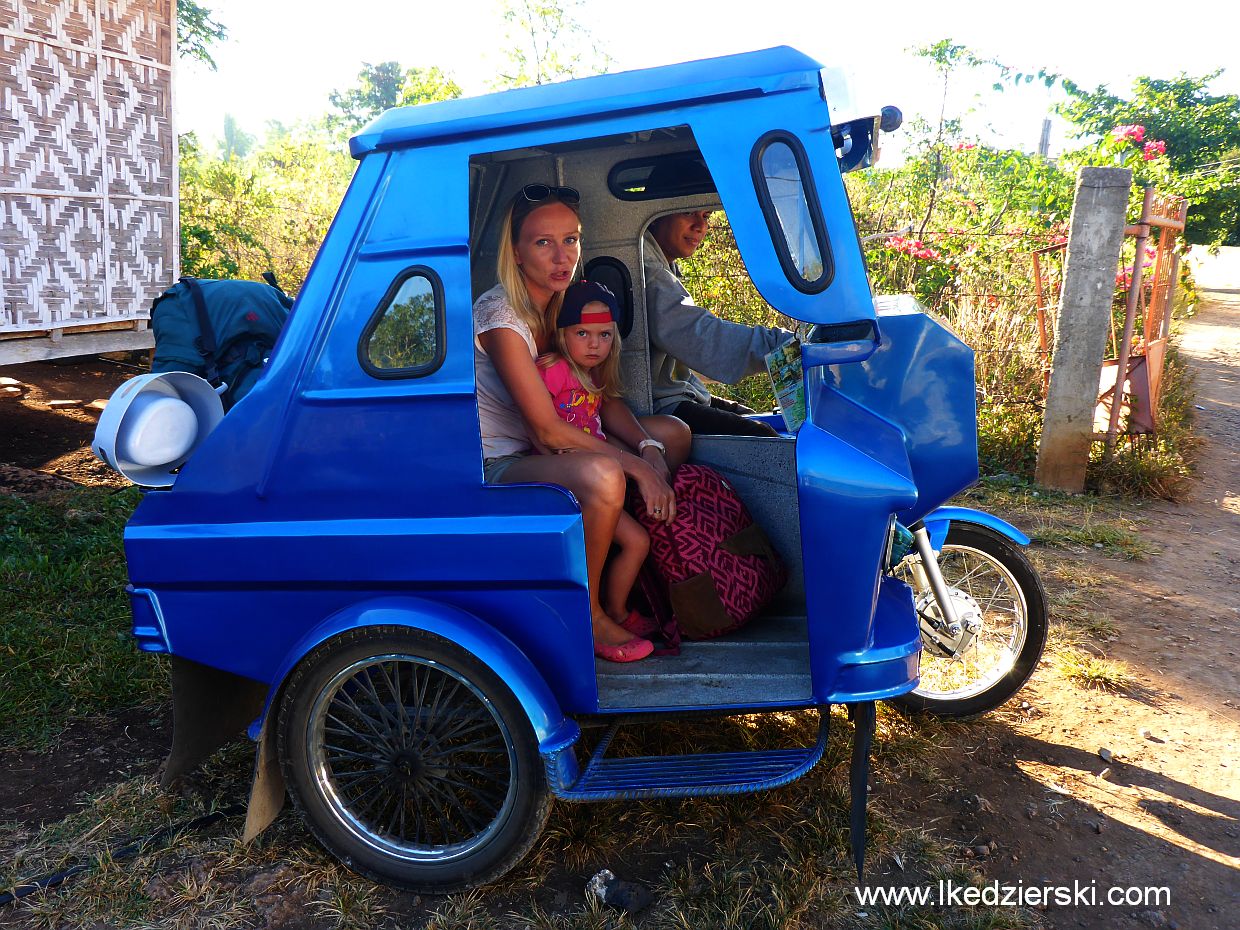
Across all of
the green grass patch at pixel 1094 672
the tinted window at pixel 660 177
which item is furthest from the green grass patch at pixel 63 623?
the green grass patch at pixel 1094 672

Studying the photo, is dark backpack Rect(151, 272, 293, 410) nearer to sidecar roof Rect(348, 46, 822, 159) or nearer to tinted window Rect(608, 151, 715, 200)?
sidecar roof Rect(348, 46, 822, 159)

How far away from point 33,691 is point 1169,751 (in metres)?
4.33

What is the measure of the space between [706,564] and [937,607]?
886 mm

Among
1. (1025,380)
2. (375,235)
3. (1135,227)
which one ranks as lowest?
(1025,380)

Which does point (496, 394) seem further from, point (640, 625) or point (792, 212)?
point (792, 212)

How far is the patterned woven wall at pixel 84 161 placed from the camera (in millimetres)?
6262

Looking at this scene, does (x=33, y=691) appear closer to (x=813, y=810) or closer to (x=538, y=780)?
(x=538, y=780)

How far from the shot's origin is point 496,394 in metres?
2.97

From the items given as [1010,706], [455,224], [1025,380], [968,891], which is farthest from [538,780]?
[1025,380]

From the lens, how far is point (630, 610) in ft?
10.3

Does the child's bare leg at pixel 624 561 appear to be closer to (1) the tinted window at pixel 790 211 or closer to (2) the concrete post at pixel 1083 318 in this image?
(1) the tinted window at pixel 790 211

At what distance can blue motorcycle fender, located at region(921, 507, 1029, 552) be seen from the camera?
3.33 meters

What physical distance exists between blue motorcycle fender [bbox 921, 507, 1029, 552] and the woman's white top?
4.81ft

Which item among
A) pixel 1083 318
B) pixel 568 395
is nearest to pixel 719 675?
pixel 568 395
